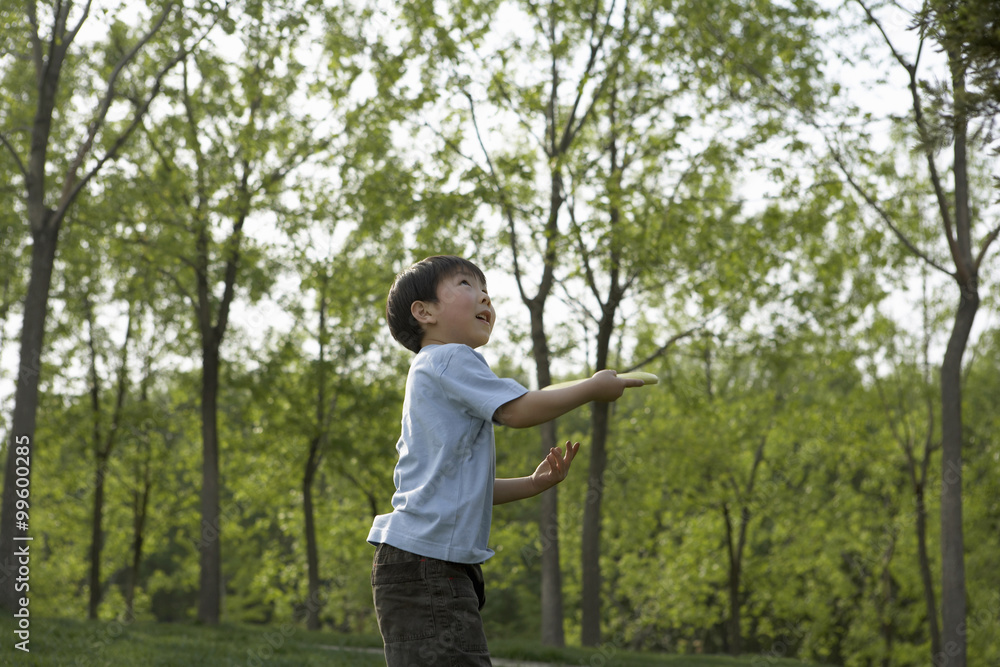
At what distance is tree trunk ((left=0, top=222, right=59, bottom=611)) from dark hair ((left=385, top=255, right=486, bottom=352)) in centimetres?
929

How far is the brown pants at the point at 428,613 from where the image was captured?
2.40 m

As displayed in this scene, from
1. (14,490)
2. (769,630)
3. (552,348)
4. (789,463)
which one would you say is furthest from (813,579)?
(14,490)

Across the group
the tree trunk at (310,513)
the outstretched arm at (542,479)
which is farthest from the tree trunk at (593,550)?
the outstretched arm at (542,479)

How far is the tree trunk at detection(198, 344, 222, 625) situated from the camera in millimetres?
16047

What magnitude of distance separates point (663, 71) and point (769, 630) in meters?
21.9

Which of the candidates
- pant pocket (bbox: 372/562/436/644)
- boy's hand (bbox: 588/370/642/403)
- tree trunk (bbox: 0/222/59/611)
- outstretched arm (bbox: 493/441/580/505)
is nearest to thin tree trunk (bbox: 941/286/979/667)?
outstretched arm (bbox: 493/441/580/505)

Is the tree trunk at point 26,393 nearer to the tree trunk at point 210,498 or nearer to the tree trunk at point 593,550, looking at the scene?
the tree trunk at point 210,498

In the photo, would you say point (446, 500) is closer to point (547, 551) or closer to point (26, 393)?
point (26, 393)

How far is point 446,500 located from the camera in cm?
249

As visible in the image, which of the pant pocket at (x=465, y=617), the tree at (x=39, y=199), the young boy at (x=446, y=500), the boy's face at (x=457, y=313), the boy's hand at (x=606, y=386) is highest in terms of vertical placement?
the tree at (x=39, y=199)

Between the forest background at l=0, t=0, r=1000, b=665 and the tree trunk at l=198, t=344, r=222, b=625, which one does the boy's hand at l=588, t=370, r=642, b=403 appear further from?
the tree trunk at l=198, t=344, r=222, b=625

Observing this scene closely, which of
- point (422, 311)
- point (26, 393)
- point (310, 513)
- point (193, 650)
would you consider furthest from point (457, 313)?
point (310, 513)

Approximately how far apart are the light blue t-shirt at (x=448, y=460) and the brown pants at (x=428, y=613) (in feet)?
0.16

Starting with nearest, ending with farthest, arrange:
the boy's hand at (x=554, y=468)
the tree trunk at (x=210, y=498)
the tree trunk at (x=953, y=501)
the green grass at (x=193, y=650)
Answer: the boy's hand at (x=554, y=468) < the green grass at (x=193, y=650) < the tree trunk at (x=953, y=501) < the tree trunk at (x=210, y=498)
